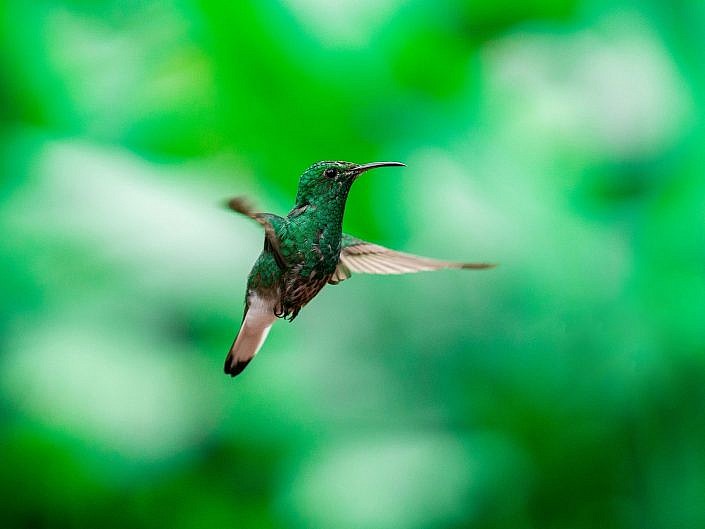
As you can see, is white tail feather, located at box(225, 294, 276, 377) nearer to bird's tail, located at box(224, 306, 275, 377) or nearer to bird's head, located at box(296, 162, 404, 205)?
bird's tail, located at box(224, 306, 275, 377)

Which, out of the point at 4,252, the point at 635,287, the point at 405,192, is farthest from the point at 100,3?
the point at 635,287

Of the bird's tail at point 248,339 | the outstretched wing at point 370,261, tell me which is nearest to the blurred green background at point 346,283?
the outstretched wing at point 370,261

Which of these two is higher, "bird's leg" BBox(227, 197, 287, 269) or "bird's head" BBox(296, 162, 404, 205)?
"bird's head" BBox(296, 162, 404, 205)

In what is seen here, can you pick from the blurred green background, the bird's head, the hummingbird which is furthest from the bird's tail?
the blurred green background

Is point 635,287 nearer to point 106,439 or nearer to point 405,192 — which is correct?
point 405,192

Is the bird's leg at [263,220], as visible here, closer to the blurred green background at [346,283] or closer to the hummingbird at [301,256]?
the hummingbird at [301,256]

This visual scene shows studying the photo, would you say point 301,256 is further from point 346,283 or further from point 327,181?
point 346,283
